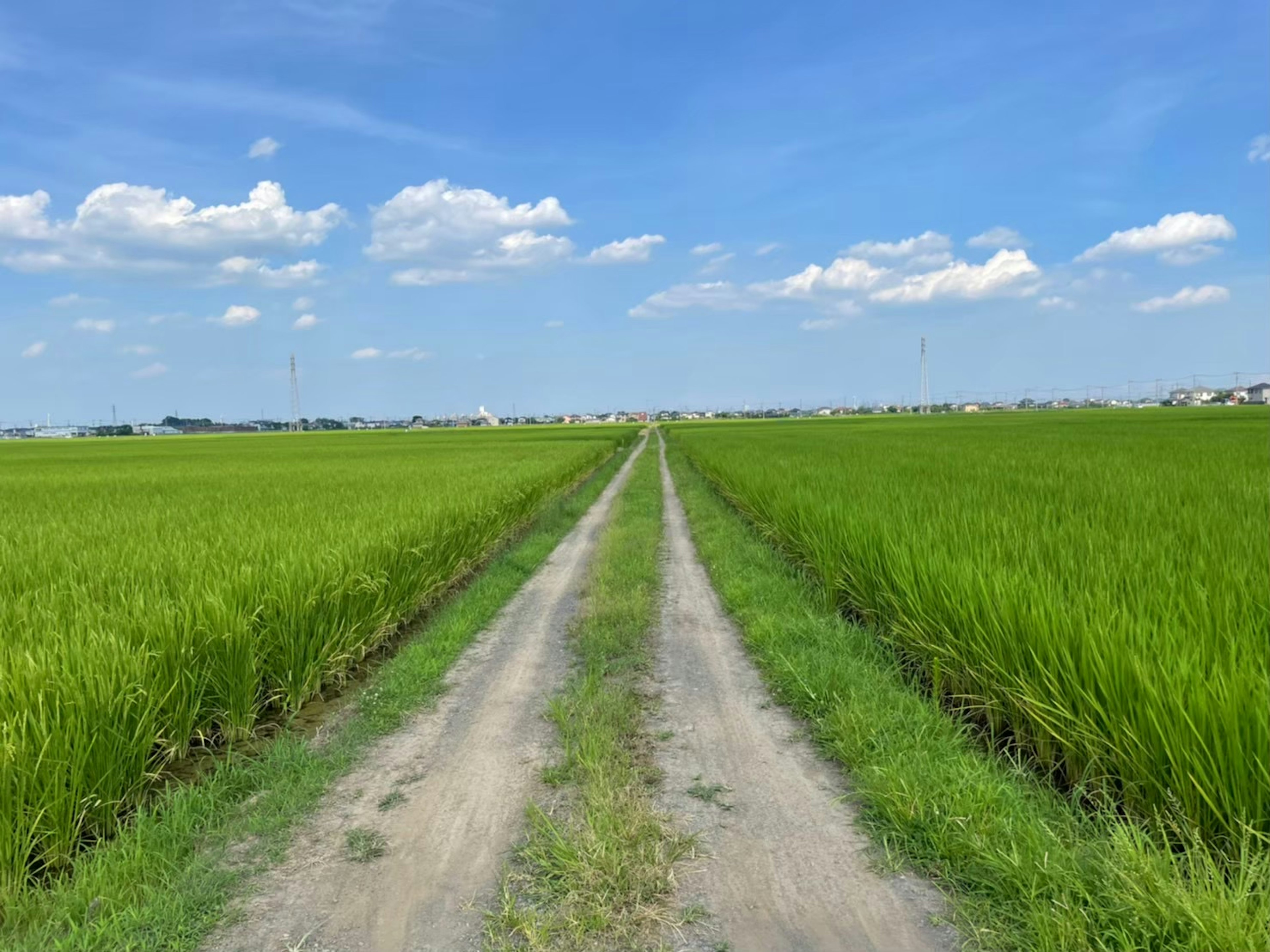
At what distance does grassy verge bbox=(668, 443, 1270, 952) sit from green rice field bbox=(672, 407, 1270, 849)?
7.5 inches

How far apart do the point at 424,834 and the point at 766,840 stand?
1539 mm

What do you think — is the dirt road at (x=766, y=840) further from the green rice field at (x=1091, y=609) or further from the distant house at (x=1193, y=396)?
the distant house at (x=1193, y=396)

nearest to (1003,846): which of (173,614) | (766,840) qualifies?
(766,840)

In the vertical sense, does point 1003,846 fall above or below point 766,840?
above

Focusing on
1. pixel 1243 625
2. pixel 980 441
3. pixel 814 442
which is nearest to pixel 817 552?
pixel 1243 625

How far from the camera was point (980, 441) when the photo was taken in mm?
22562

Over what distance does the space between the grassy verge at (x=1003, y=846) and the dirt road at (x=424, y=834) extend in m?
1.70

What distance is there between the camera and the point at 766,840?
9.49ft

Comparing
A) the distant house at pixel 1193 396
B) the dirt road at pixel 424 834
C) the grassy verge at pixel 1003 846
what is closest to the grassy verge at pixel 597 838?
the dirt road at pixel 424 834

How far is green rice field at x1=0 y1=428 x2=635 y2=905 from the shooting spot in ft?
8.71

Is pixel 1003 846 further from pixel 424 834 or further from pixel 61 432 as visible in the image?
pixel 61 432

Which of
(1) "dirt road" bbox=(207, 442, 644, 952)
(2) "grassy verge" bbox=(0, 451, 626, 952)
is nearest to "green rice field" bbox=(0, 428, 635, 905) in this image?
(2) "grassy verge" bbox=(0, 451, 626, 952)

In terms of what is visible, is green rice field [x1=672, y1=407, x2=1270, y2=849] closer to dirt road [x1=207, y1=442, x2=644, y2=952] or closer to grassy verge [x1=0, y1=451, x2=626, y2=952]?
dirt road [x1=207, y1=442, x2=644, y2=952]

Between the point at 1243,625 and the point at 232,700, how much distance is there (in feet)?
17.4
